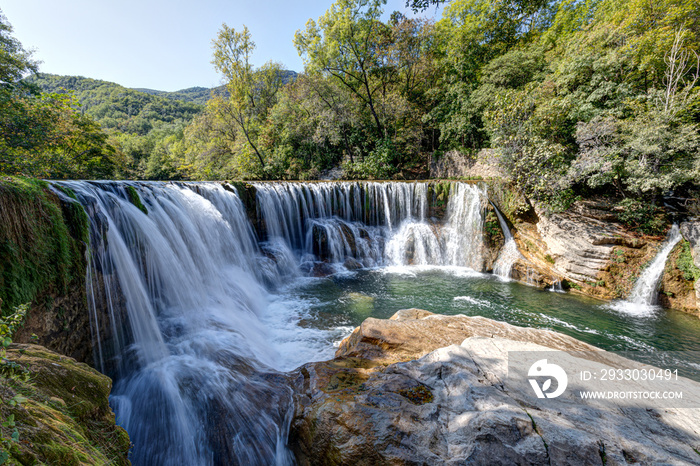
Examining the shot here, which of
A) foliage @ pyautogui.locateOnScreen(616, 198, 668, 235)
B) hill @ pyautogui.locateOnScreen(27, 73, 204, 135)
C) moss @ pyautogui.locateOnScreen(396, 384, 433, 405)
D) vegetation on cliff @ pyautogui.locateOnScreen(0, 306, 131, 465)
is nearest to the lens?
vegetation on cliff @ pyautogui.locateOnScreen(0, 306, 131, 465)

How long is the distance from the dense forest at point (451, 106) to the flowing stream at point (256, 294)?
139 inches

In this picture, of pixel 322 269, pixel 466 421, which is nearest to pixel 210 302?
pixel 322 269

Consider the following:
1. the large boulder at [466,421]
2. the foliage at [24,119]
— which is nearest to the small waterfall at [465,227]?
the large boulder at [466,421]

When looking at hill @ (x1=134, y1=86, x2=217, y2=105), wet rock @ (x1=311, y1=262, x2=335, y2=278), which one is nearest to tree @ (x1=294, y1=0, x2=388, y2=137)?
wet rock @ (x1=311, y1=262, x2=335, y2=278)

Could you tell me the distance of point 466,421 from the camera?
2.60 metres

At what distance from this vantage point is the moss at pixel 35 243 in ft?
11.2

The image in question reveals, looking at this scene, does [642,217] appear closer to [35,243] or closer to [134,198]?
[35,243]

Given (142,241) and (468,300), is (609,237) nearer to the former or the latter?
(468,300)

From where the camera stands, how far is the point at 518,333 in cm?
493

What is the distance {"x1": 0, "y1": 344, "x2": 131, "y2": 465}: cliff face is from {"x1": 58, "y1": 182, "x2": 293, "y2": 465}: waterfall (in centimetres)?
135

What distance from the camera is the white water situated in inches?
137

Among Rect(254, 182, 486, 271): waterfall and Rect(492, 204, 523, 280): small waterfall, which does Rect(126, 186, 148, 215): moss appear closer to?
Rect(254, 182, 486, 271): waterfall

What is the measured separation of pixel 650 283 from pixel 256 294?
13.5m

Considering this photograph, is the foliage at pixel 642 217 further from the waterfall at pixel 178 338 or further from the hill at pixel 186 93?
the hill at pixel 186 93
